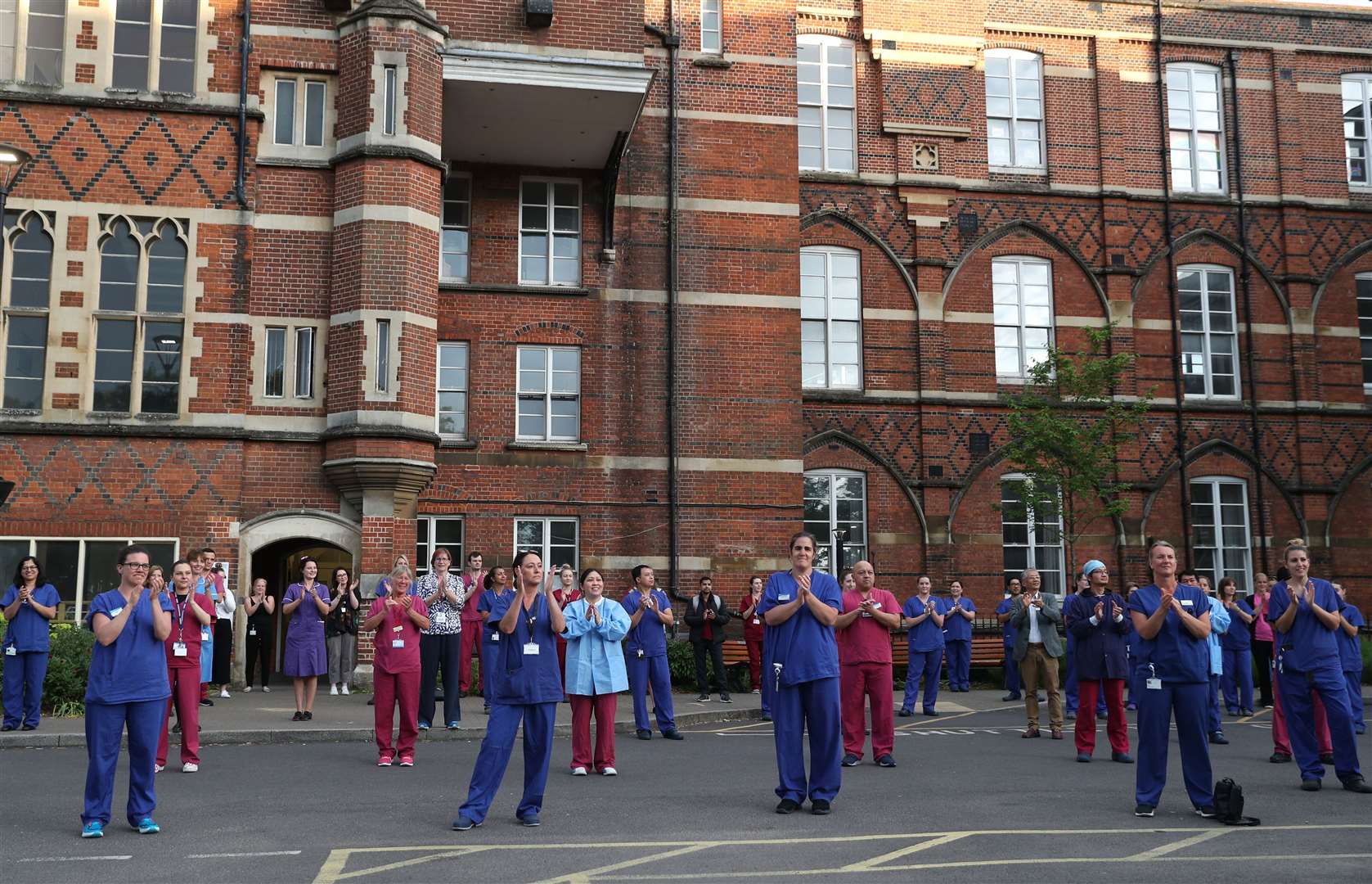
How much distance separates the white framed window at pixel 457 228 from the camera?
2275cm

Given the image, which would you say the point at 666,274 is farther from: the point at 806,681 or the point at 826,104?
the point at 806,681

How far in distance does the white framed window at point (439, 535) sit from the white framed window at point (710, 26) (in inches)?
382

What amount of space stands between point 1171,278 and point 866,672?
1728cm

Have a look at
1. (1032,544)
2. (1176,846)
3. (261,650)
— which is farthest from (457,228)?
(1176,846)

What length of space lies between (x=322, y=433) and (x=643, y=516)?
5.70 m

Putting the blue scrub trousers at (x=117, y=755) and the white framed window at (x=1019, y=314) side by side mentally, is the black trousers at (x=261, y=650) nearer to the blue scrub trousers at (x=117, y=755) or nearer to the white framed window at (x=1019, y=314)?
the blue scrub trousers at (x=117, y=755)

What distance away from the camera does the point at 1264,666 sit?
18953mm

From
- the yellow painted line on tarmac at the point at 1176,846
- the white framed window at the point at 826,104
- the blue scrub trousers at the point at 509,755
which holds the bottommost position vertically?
the yellow painted line on tarmac at the point at 1176,846

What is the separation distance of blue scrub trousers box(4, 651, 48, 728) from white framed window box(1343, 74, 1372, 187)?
88.4 feet

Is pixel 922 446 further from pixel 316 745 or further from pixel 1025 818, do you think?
pixel 1025 818

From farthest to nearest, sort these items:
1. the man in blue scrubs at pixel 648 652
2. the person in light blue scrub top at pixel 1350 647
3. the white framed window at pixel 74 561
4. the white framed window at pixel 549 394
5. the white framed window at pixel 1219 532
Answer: the white framed window at pixel 1219 532 < the white framed window at pixel 549 394 < the white framed window at pixel 74 561 < the man in blue scrubs at pixel 648 652 < the person in light blue scrub top at pixel 1350 647

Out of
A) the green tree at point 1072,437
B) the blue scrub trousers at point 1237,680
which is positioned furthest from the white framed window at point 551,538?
the blue scrub trousers at point 1237,680

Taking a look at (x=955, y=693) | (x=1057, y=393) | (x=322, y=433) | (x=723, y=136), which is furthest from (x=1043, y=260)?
(x=322, y=433)

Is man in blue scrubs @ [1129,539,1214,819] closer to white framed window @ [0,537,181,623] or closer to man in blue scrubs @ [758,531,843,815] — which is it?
man in blue scrubs @ [758,531,843,815]
